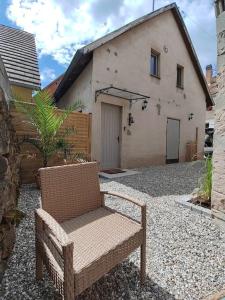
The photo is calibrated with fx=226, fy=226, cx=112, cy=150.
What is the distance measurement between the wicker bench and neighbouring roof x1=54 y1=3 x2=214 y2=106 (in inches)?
236

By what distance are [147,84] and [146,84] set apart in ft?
0.20

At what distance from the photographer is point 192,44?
1117 cm

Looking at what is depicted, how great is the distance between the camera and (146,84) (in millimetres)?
9188

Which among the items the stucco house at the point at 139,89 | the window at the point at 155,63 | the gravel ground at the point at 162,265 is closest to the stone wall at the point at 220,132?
the gravel ground at the point at 162,265

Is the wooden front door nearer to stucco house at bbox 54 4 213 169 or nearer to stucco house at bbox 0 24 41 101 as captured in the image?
stucco house at bbox 54 4 213 169

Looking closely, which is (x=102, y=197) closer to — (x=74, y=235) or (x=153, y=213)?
(x=74, y=235)

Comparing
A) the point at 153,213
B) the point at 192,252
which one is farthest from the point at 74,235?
the point at 153,213

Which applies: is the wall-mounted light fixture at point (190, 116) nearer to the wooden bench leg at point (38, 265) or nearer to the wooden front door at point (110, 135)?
the wooden front door at point (110, 135)

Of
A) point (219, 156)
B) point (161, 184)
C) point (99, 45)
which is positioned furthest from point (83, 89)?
point (219, 156)

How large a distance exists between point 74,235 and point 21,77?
223 inches

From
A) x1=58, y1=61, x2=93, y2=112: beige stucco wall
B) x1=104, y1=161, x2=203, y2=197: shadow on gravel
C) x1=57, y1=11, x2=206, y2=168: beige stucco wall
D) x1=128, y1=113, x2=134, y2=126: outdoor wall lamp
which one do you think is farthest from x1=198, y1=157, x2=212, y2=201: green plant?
x1=128, y1=113, x2=134, y2=126: outdoor wall lamp

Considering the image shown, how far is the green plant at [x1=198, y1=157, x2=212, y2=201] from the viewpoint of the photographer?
3826 mm

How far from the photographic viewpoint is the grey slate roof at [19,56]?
6.36 meters

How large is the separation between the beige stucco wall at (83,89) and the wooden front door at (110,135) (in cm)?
57
